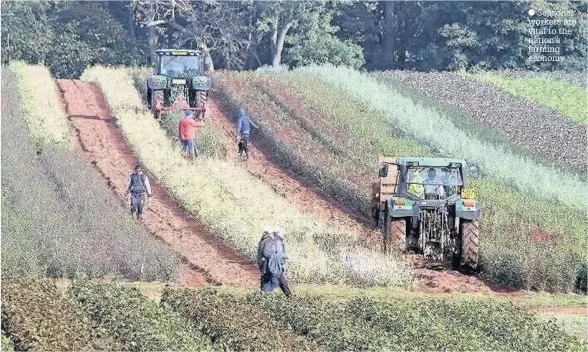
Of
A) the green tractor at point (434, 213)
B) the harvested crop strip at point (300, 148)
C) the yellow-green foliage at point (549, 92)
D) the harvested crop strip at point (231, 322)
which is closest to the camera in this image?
the harvested crop strip at point (231, 322)

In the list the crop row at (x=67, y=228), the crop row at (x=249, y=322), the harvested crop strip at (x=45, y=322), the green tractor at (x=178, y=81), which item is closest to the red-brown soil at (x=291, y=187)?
the green tractor at (x=178, y=81)

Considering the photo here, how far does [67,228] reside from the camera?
1036 inches

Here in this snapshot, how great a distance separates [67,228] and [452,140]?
18.5m

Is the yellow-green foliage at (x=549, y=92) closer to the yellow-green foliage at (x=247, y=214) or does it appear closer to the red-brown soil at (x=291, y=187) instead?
the red-brown soil at (x=291, y=187)

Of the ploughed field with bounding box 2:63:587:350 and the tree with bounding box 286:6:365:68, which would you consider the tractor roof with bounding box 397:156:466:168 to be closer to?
the ploughed field with bounding box 2:63:587:350

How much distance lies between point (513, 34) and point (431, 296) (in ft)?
145

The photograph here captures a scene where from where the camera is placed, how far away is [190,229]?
30094 mm

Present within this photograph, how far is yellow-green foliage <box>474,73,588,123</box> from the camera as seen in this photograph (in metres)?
52.3

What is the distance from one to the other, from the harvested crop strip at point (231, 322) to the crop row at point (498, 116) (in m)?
21.6

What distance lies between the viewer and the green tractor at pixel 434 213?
25656mm

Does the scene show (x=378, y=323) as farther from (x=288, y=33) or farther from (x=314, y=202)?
(x=288, y=33)

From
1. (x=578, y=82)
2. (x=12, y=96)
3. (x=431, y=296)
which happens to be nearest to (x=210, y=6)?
(x=578, y=82)

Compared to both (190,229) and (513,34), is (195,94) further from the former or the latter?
(513,34)

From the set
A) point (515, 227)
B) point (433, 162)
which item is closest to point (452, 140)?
point (515, 227)
